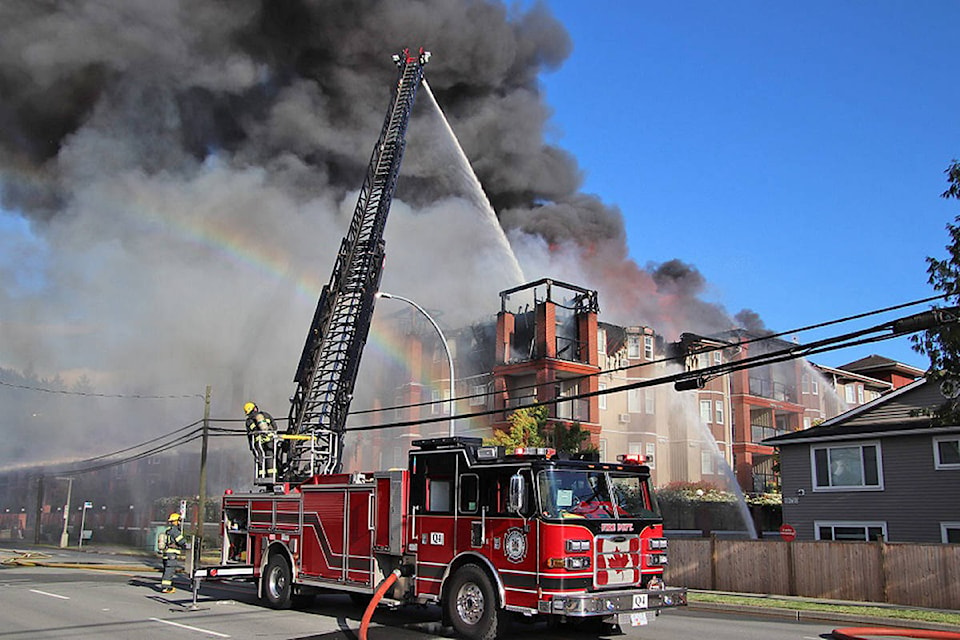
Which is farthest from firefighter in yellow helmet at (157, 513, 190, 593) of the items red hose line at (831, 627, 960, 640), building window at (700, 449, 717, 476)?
building window at (700, 449, 717, 476)

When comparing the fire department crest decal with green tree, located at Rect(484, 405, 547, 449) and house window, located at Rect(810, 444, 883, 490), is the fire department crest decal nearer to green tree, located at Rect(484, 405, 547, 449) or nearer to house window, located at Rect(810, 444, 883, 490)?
house window, located at Rect(810, 444, 883, 490)

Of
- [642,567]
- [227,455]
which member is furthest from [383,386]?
[642,567]

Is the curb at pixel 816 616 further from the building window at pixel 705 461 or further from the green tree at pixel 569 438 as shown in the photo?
the building window at pixel 705 461

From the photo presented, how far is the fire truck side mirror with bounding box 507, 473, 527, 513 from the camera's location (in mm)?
10000

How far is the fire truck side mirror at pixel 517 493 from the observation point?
10.0m

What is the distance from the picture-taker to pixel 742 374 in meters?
53.3

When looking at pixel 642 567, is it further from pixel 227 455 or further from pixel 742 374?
pixel 227 455

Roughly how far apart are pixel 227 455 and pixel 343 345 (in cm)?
4114

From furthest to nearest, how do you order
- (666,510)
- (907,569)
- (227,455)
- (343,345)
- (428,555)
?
1. (227,455)
2. (666,510)
3. (343,345)
4. (907,569)
5. (428,555)

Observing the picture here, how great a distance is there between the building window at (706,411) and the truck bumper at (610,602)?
4332 centimetres

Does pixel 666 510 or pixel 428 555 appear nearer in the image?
pixel 428 555

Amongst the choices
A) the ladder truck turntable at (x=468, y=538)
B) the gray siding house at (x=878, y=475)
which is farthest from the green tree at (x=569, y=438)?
the ladder truck turntable at (x=468, y=538)

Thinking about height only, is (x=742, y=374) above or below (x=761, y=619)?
above

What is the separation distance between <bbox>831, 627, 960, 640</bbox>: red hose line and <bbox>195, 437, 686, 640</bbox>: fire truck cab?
2.47 meters
